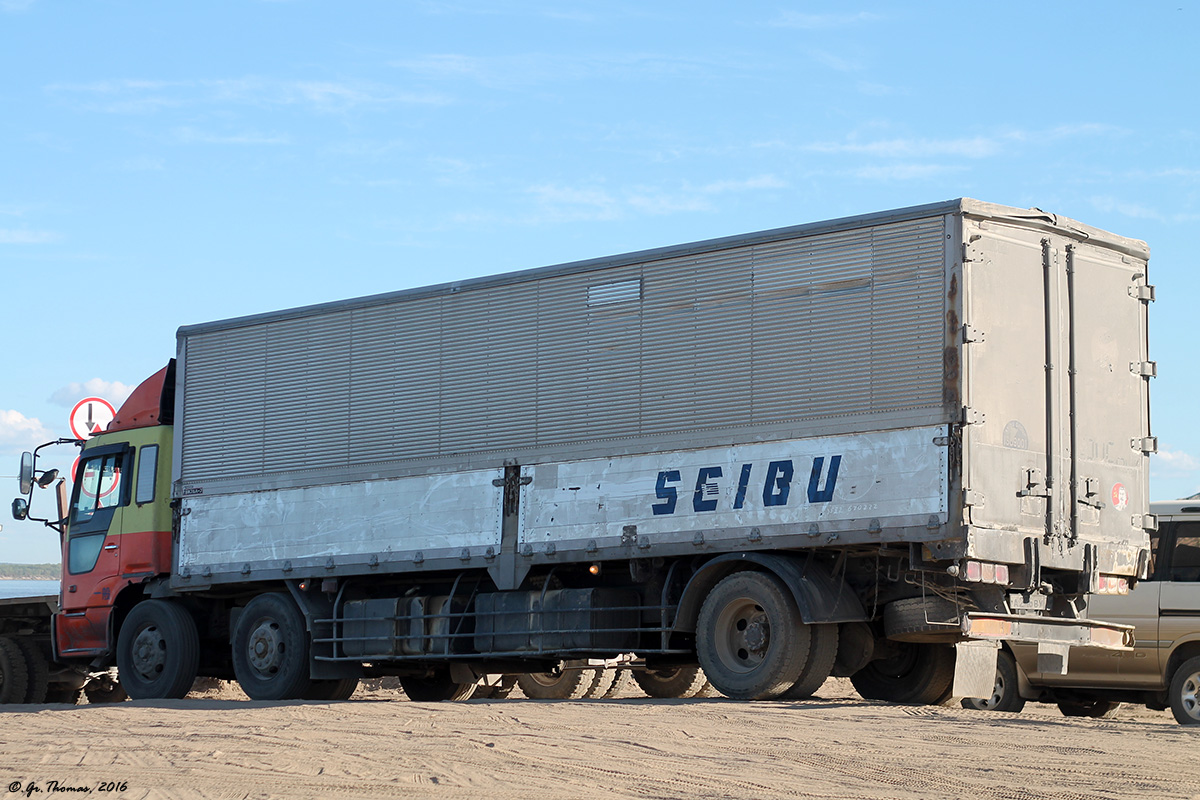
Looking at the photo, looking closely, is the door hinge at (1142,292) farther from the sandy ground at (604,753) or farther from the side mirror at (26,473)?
the side mirror at (26,473)

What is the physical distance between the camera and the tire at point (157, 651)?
16922 millimetres

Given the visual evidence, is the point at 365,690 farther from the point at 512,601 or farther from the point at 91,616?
the point at 512,601

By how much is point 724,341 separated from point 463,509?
3.23 metres

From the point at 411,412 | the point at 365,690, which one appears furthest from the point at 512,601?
the point at 365,690

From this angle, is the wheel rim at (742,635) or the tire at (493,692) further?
the tire at (493,692)

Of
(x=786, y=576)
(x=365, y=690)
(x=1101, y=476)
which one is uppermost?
(x=1101, y=476)

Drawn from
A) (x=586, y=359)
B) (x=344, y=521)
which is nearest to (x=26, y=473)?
(x=344, y=521)

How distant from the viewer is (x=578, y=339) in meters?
14.4

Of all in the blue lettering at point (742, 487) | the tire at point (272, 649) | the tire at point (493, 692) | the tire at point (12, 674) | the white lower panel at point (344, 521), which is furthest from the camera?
the tire at point (12, 674)

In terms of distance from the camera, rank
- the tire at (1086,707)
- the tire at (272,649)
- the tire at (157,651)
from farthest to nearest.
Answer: the tire at (1086,707), the tire at (157,651), the tire at (272,649)

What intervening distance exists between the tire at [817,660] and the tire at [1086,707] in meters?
Result: 5.13

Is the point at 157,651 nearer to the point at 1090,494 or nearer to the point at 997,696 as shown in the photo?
the point at 997,696

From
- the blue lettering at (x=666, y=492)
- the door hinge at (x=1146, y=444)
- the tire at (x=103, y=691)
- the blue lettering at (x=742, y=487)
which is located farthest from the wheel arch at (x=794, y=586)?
the tire at (x=103, y=691)

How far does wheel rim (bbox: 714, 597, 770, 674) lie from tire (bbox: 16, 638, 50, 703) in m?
10.1
